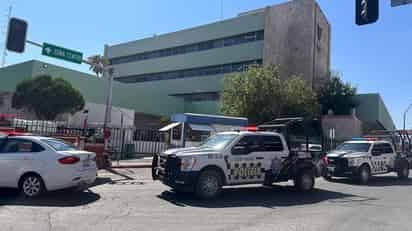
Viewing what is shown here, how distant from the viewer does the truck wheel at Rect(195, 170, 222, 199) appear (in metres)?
9.00

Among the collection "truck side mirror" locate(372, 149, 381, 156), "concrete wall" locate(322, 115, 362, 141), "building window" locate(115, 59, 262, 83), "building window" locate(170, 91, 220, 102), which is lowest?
"truck side mirror" locate(372, 149, 381, 156)

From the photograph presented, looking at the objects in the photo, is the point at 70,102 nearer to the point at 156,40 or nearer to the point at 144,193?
the point at 144,193

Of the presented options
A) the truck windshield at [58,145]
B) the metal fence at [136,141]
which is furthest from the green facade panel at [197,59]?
the truck windshield at [58,145]

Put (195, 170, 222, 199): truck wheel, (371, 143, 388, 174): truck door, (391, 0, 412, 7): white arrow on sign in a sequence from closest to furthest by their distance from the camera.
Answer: (391, 0, 412, 7): white arrow on sign → (195, 170, 222, 199): truck wheel → (371, 143, 388, 174): truck door

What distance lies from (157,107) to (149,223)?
3762 centimetres

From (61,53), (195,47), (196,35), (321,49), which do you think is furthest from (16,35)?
(321,49)

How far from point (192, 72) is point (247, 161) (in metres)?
40.8

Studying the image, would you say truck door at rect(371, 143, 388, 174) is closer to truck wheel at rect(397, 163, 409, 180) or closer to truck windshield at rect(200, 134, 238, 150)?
truck wheel at rect(397, 163, 409, 180)

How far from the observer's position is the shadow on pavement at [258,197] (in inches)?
344

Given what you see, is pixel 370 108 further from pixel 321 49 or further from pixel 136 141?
pixel 136 141

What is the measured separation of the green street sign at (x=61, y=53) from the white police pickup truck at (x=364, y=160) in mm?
12588

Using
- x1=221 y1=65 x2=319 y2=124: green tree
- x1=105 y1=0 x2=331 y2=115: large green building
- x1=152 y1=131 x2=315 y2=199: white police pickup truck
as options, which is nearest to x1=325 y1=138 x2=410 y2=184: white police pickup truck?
x1=152 y1=131 x2=315 y2=199: white police pickup truck

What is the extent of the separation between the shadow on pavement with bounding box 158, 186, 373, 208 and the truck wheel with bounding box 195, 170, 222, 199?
0.19 meters

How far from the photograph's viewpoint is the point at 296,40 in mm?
42531
